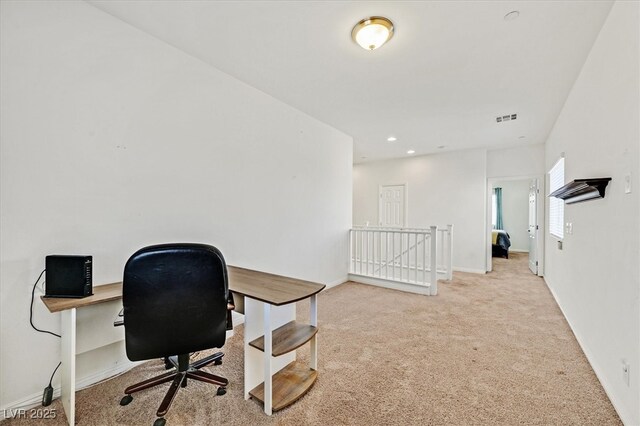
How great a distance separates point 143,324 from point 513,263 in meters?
7.85

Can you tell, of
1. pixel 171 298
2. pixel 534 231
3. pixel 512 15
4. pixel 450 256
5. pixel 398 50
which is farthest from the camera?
pixel 534 231

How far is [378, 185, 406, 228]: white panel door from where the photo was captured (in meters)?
6.93

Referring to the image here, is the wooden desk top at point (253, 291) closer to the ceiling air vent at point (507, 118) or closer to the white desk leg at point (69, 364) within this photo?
the white desk leg at point (69, 364)

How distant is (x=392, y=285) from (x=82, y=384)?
3.88 metres

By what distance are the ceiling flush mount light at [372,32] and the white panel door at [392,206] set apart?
16.3 ft

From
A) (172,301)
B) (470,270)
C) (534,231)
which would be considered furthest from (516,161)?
(172,301)

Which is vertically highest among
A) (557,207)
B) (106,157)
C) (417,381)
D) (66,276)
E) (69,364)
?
(106,157)

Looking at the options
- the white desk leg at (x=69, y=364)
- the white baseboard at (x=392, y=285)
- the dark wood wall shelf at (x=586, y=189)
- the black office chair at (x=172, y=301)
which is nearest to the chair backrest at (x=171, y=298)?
the black office chair at (x=172, y=301)

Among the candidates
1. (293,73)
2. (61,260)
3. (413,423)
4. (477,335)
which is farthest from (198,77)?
(477,335)

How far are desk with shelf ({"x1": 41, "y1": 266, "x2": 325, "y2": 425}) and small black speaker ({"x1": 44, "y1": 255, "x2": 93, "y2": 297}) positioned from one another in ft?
0.17

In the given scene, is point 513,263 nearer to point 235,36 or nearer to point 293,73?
point 293,73

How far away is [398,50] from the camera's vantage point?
2.46 metres

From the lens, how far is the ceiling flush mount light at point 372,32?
2080mm

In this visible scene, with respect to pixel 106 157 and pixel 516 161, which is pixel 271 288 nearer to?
pixel 106 157
